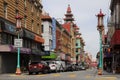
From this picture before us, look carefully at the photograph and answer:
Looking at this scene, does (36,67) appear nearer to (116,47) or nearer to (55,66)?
(116,47)

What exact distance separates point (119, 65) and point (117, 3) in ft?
26.9

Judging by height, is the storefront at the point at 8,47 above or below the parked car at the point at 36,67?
above

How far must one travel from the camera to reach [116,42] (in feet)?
138

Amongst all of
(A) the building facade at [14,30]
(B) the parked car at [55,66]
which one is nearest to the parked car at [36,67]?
(A) the building facade at [14,30]

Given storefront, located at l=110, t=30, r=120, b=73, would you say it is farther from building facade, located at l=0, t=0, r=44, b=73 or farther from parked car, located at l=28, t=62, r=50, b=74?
building facade, located at l=0, t=0, r=44, b=73

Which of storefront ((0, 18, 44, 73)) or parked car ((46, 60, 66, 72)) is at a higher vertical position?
storefront ((0, 18, 44, 73))

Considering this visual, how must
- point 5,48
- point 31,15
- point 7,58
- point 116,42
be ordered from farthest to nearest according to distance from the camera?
point 31,15, point 7,58, point 5,48, point 116,42

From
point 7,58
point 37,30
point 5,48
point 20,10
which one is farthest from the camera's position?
point 37,30

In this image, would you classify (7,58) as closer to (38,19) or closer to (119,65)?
(119,65)

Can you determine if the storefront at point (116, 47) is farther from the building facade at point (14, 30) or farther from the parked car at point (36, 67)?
the building facade at point (14, 30)

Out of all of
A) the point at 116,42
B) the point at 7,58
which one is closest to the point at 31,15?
the point at 7,58

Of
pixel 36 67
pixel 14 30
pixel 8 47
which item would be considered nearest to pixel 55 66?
pixel 14 30

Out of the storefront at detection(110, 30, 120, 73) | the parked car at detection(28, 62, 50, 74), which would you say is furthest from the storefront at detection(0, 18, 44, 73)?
the storefront at detection(110, 30, 120, 73)

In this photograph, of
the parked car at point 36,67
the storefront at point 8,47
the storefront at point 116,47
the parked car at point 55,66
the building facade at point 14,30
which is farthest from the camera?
the parked car at point 55,66
